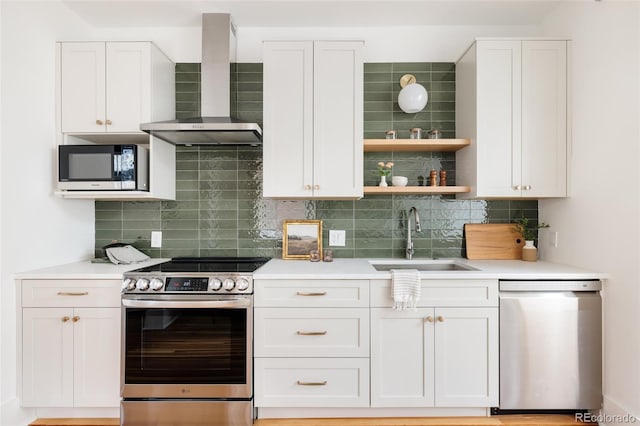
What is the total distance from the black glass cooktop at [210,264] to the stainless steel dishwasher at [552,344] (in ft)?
5.22

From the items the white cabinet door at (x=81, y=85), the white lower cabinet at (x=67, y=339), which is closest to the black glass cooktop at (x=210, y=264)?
the white lower cabinet at (x=67, y=339)

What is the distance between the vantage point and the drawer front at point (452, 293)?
213 cm

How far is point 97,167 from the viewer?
2383mm

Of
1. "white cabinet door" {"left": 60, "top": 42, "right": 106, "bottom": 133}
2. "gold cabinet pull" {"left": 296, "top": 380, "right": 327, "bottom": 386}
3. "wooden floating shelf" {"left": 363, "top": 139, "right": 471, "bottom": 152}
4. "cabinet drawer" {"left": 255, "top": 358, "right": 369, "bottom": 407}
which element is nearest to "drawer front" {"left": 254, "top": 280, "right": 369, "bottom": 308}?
"cabinet drawer" {"left": 255, "top": 358, "right": 369, "bottom": 407}

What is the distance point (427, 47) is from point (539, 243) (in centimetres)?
176

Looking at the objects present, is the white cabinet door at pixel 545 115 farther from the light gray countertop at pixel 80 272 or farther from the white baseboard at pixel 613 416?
the light gray countertop at pixel 80 272

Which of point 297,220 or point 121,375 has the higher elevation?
point 297,220

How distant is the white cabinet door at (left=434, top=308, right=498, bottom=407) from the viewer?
2.13 m

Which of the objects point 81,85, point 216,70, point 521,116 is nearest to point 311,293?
point 216,70

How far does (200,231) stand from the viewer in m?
2.87

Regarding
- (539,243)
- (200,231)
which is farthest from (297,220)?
(539,243)

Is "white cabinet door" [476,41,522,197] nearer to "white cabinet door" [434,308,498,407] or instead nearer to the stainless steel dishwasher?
the stainless steel dishwasher

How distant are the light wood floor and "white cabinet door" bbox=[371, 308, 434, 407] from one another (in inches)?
5.3

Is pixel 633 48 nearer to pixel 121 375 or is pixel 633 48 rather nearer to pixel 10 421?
pixel 121 375
